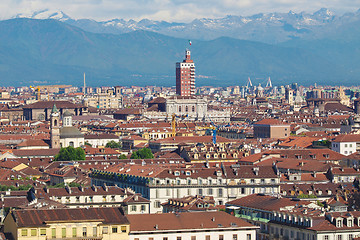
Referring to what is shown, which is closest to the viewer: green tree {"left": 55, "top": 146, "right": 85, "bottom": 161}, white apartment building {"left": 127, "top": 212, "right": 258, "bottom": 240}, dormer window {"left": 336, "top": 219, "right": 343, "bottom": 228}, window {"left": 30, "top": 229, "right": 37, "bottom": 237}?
window {"left": 30, "top": 229, "right": 37, "bottom": 237}

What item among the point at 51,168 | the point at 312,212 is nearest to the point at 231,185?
the point at 312,212

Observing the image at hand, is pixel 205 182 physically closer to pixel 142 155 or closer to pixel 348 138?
pixel 142 155

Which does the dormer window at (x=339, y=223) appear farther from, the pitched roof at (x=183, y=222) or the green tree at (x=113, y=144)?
the green tree at (x=113, y=144)

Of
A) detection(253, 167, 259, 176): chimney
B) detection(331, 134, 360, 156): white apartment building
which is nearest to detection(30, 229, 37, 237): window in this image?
detection(253, 167, 259, 176): chimney

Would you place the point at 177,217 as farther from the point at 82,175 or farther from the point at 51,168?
the point at 51,168

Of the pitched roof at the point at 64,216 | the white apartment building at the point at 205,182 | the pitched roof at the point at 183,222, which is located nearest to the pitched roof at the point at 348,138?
the white apartment building at the point at 205,182

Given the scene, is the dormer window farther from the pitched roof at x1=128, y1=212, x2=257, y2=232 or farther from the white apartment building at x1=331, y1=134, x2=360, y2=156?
the white apartment building at x1=331, y1=134, x2=360, y2=156

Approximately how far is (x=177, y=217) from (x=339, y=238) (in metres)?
6.74

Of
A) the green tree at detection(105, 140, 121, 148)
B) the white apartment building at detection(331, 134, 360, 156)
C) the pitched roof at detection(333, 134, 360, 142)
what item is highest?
the pitched roof at detection(333, 134, 360, 142)

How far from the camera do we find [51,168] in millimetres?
90812

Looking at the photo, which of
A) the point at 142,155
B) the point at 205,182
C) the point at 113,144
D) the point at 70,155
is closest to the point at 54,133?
the point at 113,144

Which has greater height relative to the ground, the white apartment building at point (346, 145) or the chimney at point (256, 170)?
the chimney at point (256, 170)

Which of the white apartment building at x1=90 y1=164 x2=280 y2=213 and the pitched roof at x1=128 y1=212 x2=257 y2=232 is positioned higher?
the pitched roof at x1=128 y1=212 x2=257 y2=232

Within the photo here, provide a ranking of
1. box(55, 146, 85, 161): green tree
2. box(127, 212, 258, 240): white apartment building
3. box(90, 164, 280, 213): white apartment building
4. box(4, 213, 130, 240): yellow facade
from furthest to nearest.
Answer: box(55, 146, 85, 161): green tree < box(90, 164, 280, 213): white apartment building < box(127, 212, 258, 240): white apartment building < box(4, 213, 130, 240): yellow facade
